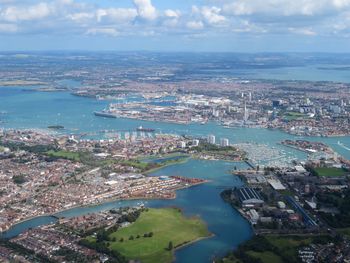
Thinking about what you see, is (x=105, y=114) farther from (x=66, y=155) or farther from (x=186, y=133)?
(x=66, y=155)

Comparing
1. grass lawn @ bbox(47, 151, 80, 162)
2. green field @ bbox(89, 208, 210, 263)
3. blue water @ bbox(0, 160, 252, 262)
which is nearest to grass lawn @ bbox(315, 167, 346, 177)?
blue water @ bbox(0, 160, 252, 262)

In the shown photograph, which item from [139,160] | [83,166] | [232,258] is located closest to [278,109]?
[139,160]

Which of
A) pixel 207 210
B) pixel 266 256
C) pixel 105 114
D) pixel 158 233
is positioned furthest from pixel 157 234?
pixel 105 114

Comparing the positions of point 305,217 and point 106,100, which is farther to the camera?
point 106,100

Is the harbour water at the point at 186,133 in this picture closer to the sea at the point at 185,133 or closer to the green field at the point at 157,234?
the sea at the point at 185,133

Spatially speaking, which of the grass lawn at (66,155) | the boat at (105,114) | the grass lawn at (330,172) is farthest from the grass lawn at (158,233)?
the boat at (105,114)

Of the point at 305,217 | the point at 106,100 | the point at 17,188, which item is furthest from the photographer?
the point at 106,100

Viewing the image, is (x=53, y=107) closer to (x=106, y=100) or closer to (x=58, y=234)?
(x=106, y=100)
